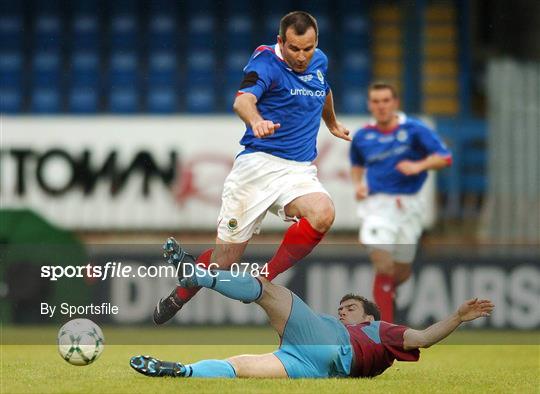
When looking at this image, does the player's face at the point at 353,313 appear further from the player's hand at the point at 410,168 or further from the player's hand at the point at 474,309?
the player's hand at the point at 410,168

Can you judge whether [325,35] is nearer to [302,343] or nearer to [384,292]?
[384,292]

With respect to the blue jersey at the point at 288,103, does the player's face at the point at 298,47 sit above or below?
above

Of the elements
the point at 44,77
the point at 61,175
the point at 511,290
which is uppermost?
the point at 44,77

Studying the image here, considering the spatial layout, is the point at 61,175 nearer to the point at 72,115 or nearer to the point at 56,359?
the point at 72,115

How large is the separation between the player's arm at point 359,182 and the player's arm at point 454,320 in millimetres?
3636

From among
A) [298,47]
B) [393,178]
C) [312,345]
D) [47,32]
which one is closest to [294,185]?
[298,47]

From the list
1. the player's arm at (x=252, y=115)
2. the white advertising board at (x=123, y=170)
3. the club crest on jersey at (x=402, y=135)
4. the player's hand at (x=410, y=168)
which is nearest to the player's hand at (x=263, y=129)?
the player's arm at (x=252, y=115)

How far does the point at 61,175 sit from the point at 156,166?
1119 mm

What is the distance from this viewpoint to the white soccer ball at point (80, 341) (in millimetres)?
6293

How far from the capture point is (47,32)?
16.3 meters

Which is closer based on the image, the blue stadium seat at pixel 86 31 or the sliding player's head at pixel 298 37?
the sliding player's head at pixel 298 37

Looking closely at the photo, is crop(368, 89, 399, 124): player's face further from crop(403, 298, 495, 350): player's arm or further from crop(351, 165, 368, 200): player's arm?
crop(403, 298, 495, 350): player's arm

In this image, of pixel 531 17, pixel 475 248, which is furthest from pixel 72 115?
pixel 531 17

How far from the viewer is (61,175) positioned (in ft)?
45.5
